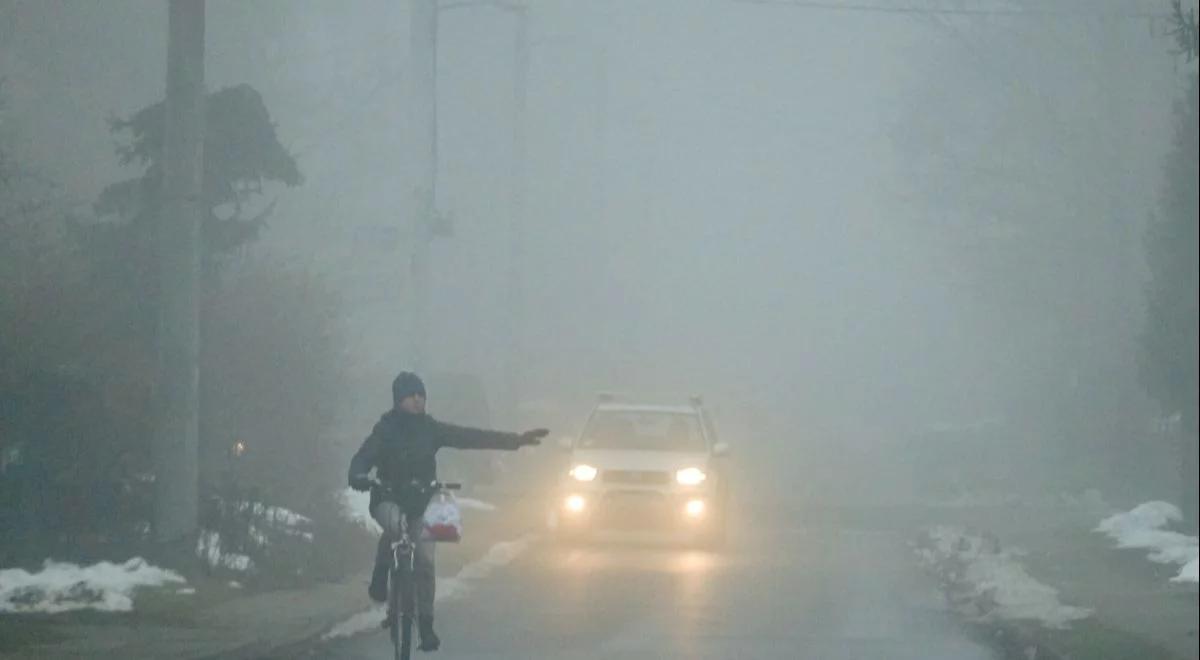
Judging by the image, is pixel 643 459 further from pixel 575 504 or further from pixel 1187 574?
pixel 1187 574

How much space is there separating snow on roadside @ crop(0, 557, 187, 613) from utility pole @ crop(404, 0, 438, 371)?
13.2m

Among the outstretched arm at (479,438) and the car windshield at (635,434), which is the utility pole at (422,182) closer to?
the car windshield at (635,434)

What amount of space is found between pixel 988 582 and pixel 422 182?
1336 centimetres

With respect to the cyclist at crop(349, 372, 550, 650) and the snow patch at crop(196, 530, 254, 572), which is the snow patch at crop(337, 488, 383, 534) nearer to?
the snow patch at crop(196, 530, 254, 572)

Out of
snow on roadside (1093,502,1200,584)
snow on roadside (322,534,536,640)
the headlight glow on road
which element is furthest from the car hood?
snow on roadside (1093,502,1200,584)

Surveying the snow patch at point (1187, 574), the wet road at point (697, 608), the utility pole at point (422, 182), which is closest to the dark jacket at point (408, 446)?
the wet road at point (697, 608)

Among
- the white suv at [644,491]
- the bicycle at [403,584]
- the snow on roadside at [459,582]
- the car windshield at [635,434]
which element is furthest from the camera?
the car windshield at [635,434]

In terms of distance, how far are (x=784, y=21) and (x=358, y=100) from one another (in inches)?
1187

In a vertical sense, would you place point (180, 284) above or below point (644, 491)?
above

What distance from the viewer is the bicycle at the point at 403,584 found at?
507 inches

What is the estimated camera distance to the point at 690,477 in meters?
26.0

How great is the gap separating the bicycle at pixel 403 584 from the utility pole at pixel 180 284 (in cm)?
502

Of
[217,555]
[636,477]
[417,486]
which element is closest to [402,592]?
[417,486]

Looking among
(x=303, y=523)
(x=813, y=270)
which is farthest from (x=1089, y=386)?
(x=813, y=270)
